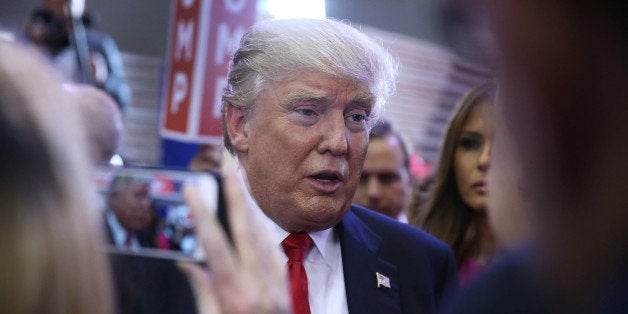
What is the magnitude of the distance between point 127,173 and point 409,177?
3.29 meters

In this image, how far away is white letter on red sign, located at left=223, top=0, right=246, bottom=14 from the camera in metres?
4.85

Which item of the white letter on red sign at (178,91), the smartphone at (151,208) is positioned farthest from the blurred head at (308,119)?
the white letter on red sign at (178,91)

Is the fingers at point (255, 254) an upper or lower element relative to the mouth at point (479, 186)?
upper

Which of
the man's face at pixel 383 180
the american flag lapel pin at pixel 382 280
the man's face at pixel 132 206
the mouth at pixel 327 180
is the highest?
the man's face at pixel 132 206

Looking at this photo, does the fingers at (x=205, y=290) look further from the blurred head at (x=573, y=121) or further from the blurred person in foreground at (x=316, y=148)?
the blurred person in foreground at (x=316, y=148)

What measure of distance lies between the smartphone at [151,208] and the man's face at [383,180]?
283 centimetres

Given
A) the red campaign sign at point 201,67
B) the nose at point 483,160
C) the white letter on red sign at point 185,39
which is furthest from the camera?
the white letter on red sign at point 185,39

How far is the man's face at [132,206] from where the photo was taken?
1309 millimetres

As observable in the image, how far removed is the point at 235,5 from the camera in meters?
4.87

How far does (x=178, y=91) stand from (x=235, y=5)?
0.53 m

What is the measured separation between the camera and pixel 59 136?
1027 mm

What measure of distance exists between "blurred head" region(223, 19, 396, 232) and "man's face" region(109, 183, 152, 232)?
1049 mm

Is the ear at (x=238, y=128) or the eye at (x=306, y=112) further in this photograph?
the ear at (x=238, y=128)

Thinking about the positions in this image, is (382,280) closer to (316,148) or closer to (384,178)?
(316,148)
